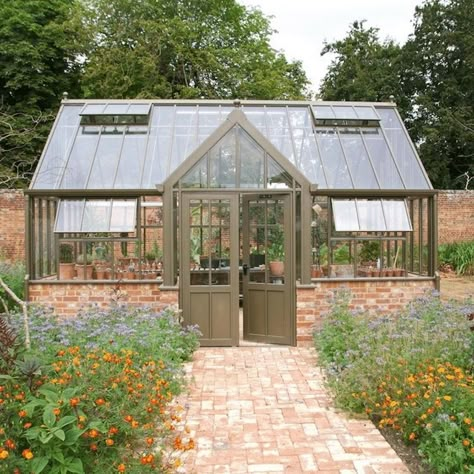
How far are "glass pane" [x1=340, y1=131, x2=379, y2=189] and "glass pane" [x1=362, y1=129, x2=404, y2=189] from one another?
0.38ft

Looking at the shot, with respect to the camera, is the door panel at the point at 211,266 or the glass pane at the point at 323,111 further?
the glass pane at the point at 323,111

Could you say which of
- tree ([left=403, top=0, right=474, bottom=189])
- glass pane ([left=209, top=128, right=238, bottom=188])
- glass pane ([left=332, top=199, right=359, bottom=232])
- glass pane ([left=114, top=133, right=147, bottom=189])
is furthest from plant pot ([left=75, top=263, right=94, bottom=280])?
tree ([left=403, top=0, right=474, bottom=189])

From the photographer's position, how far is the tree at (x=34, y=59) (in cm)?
2012

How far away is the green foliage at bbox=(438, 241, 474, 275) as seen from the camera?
16547mm

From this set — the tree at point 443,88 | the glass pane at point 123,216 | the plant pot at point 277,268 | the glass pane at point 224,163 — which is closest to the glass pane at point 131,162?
the glass pane at point 123,216

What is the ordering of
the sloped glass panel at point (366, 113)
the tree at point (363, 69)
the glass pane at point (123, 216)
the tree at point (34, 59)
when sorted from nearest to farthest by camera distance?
the glass pane at point (123, 216) < the sloped glass panel at point (366, 113) < the tree at point (34, 59) < the tree at point (363, 69)

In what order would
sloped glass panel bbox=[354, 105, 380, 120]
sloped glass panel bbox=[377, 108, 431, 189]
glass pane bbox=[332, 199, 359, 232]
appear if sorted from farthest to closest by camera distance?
sloped glass panel bbox=[354, 105, 380, 120] < sloped glass panel bbox=[377, 108, 431, 189] < glass pane bbox=[332, 199, 359, 232]

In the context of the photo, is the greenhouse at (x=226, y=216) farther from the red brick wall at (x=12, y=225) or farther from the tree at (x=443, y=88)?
the tree at (x=443, y=88)

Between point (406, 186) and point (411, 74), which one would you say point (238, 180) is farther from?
point (411, 74)

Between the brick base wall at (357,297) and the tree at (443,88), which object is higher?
the tree at (443,88)

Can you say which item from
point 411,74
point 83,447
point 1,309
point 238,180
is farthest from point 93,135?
point 411,74

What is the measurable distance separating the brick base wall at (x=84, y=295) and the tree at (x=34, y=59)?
1296cm

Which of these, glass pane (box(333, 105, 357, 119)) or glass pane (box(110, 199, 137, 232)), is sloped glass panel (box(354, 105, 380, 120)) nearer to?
glass pane (box(333, 105, 357, 119))

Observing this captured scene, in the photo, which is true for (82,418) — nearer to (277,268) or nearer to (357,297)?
(277,268)
